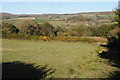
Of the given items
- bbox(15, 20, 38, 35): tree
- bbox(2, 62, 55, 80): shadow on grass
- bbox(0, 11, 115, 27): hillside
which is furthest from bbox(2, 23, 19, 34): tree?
bbox(2, 62, 55, 80): shadow on grass

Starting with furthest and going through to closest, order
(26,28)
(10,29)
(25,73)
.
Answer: (26,28) < (10,29) < (25,73)

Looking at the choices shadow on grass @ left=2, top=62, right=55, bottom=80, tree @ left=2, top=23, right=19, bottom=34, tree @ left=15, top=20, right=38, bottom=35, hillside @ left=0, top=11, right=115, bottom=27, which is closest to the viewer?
shadow on grass @ left=2, top=62, right=55, bottom=80

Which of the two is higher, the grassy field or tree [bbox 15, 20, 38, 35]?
tree [bbox 15, 20, 38, 35]

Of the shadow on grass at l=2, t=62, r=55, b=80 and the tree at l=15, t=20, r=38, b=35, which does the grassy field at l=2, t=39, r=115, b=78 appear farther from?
the tree at l=15, t=20, r=38, b=35

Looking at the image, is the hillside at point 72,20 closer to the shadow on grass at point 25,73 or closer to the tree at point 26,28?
the tree at point 26,28

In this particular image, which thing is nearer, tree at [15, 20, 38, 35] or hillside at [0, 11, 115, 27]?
tree at [15, 20, 38, 35]

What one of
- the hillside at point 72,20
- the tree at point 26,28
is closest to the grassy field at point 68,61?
the tree at point 26,28

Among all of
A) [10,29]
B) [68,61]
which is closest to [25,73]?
[68,61]

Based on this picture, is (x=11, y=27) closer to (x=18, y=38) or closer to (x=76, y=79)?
(x=18, y=38)

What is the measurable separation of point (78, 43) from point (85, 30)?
15.4 meters

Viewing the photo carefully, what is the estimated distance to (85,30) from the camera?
4872 centimetres

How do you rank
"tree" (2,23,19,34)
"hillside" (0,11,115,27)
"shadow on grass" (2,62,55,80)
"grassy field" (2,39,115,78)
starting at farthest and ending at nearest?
"hillside" (0,11,115,27), "tree" (2,23,19,34), "grassy field" (2,39,115,78), "shadow on grass" (2,62,55,80)

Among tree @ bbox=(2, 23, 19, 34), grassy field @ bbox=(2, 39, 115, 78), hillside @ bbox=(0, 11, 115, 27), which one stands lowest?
grassy field @ bbox=(2, 39, 115, 78)

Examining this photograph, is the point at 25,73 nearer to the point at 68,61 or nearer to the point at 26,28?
the point at 68,61
